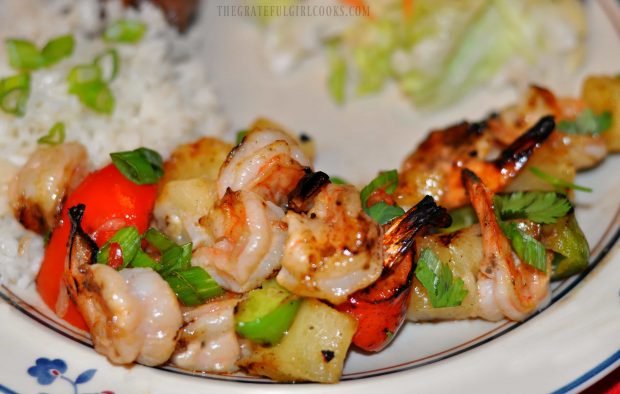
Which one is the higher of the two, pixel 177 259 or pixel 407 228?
pixel 407 228

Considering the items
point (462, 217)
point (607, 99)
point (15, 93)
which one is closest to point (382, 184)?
point (462, 217)

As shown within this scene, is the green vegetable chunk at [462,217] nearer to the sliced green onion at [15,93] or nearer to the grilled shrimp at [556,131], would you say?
the grilled shrimp at [556,131]

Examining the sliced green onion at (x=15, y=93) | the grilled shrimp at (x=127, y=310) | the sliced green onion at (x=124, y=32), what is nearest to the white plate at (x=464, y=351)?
the grilled shrimp at (x=127, y=310)

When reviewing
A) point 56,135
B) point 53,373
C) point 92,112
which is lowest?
point 53,373

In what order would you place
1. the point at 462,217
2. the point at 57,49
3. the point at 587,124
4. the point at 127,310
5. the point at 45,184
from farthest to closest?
the point at 57,49
the point at 587,124
the point at 462,217
the point at 45,184
the point at 127,310

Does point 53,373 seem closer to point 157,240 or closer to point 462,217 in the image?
point 157,240

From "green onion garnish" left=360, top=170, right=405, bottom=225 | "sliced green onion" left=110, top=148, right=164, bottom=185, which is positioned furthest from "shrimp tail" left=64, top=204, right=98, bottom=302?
"green onion garnish" left=360, top=170, right=405, bottom=225
